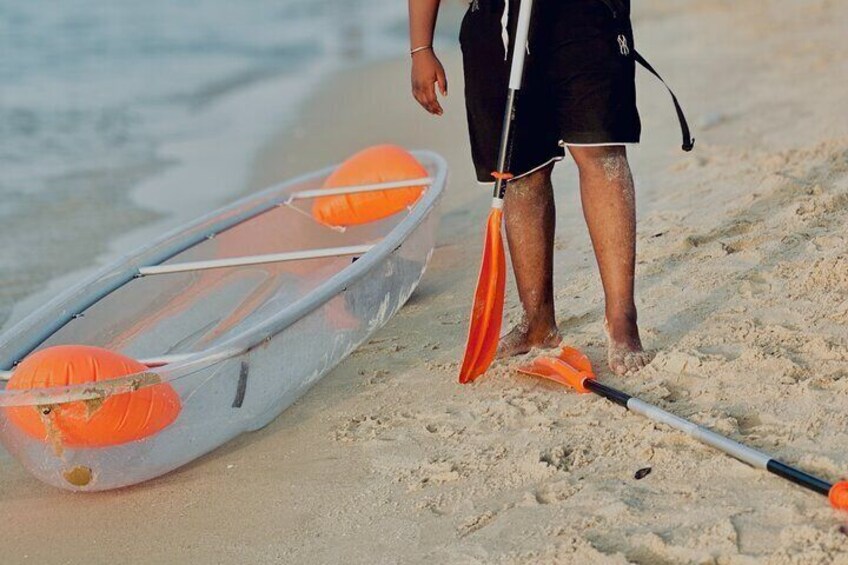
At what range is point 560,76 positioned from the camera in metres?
3.53

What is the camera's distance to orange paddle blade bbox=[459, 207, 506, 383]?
3.71 metres

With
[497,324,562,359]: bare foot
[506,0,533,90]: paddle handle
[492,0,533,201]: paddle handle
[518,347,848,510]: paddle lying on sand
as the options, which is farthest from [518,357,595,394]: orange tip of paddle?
[506,0,533,90]: paddle handle

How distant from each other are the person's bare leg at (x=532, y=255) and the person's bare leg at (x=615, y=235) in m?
0.21

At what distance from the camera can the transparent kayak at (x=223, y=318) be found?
3195 mm

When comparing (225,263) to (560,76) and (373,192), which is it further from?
(560,76)

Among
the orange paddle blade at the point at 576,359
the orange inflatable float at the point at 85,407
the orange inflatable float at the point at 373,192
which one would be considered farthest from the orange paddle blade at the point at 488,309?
the orange inflatable float at the point at 373,192

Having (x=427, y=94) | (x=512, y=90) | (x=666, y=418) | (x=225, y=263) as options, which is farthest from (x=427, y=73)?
(x=666, y=418)

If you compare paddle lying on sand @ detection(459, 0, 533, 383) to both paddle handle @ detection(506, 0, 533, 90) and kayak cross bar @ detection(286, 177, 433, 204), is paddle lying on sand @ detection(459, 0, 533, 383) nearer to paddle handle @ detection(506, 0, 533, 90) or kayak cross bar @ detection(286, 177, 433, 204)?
paddle handle @ detection(506, 0, 533, 90)

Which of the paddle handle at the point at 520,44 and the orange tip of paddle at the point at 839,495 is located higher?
the paddle handle at the point at 520,44

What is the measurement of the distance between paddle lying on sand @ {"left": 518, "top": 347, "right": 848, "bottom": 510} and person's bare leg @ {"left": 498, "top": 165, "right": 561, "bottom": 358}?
0.23 metres

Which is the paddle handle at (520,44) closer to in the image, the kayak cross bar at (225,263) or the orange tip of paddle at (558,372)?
the orange tip of paddle at (558,372)

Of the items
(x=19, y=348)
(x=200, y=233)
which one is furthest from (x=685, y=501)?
(x=200, y=233)

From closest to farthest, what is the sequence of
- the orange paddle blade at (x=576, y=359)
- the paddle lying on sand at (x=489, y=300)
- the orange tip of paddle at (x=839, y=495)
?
1. the orange tip of paddle at (x=839, y=495)
2. the orange paddle blade at (x=576, y=359)
3. the paddle lying on sand at (x=489, y=300)

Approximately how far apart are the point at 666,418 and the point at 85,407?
1.45m
